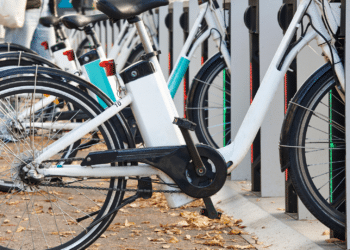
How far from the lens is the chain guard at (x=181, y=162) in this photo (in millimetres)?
2463

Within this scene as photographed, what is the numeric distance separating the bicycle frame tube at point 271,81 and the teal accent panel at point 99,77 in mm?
1503

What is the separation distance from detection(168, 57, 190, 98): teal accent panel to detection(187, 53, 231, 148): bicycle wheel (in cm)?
21

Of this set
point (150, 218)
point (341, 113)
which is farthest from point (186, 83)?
point (341, 113)

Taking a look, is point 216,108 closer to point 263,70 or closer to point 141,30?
point 263,70

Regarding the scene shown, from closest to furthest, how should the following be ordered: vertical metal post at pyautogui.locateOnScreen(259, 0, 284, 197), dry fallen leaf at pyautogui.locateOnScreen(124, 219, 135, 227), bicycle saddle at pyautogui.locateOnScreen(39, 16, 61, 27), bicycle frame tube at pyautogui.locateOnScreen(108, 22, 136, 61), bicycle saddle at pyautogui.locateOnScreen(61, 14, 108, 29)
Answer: dry fallen leaf at pyautogui.locateOnScreen(124, 219, 135, 227) → vertical metal post at pyautogui.locateOnScreen(259, 0, 284, 197) → bicycle saddle at pyautogui.locateOnScreen(61, 14, 108, 29) → bicycle saddle at pyautogui.locateOnScreen(39, 16, 61, 27) → bicycle frame tube at pyautogui.locateOnScreen(108, 22, 136, 61)

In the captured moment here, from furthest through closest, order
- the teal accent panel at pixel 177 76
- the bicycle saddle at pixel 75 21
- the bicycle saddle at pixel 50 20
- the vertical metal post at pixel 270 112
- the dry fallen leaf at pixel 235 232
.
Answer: the bicycle saddle at pixel 50 20
the bicycle saddle at pixel 75 21
the teal accent panel at pixel 177 76
the vertical metal post at pixel 270 112
the dry fallen leaf at pixel 235 232

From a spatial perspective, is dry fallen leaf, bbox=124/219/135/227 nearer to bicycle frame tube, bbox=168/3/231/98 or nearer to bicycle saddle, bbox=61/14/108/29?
bicycle frame tube, bbox=168/3/231/98

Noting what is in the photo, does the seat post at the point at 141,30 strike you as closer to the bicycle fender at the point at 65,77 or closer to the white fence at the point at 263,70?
the bicycle fender at the point at 65,77

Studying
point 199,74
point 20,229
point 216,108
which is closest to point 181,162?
point 20,229

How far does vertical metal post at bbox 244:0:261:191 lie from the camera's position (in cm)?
363

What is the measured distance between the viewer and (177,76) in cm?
399

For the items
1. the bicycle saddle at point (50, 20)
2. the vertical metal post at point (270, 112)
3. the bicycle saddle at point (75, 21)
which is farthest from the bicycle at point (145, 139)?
the bicycle saddle at point (50, 20)

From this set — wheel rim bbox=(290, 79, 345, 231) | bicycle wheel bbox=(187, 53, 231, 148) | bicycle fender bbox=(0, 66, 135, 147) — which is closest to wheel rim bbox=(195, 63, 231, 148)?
bicycle wheel bbox=(187, 53, 231, 148)

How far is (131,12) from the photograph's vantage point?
2.45m
